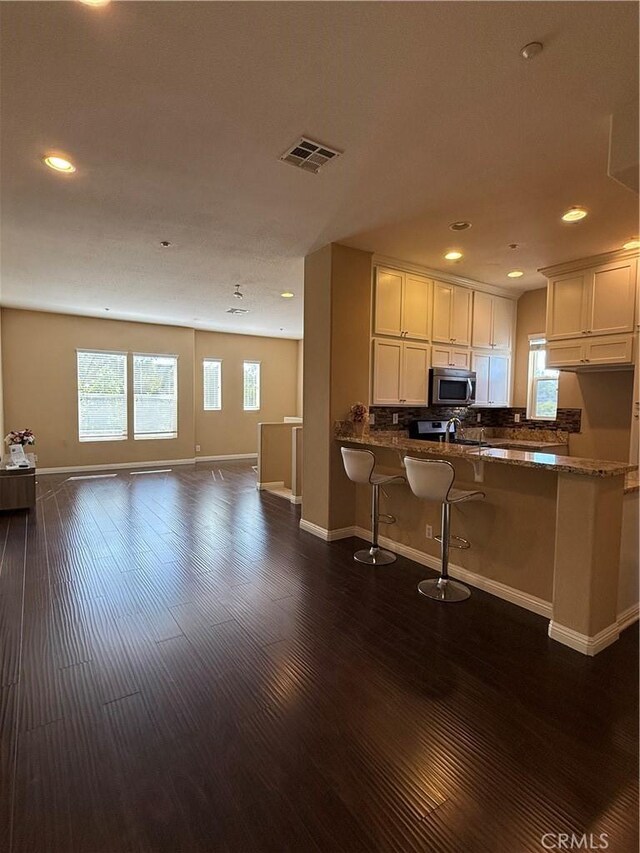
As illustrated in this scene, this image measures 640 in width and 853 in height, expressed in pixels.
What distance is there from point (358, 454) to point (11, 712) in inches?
108

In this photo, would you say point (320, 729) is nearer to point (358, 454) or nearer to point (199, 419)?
point (358, 454)

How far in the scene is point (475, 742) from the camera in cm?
180

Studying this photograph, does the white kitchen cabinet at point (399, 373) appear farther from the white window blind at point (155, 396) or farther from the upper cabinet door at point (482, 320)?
the white window blind at point (155, 396)

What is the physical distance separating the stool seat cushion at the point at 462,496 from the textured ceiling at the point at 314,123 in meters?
2.16

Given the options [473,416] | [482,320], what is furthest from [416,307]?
[473,416]

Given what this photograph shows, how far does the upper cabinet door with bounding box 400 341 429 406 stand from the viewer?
4785 mm

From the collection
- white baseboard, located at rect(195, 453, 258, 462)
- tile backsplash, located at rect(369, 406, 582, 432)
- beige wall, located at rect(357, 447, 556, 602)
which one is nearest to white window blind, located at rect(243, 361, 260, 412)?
white baseboard, located at rect(195, 453, 258, 462)

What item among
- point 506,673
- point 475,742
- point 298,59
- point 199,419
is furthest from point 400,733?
point 199,419

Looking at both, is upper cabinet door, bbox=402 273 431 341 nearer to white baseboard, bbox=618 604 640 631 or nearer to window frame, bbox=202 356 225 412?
white baseboard, bbox=618 604 640 631

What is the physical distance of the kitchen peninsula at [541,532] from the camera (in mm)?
2453

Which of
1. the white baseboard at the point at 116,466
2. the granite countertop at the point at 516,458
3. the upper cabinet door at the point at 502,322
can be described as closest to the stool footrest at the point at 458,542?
the granite countertop at the point at 516,458

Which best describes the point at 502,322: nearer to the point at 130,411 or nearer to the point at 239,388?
the point at 239,388

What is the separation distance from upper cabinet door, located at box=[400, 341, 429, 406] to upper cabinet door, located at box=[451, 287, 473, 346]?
1.80 feet

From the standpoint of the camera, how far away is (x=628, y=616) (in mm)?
2742
